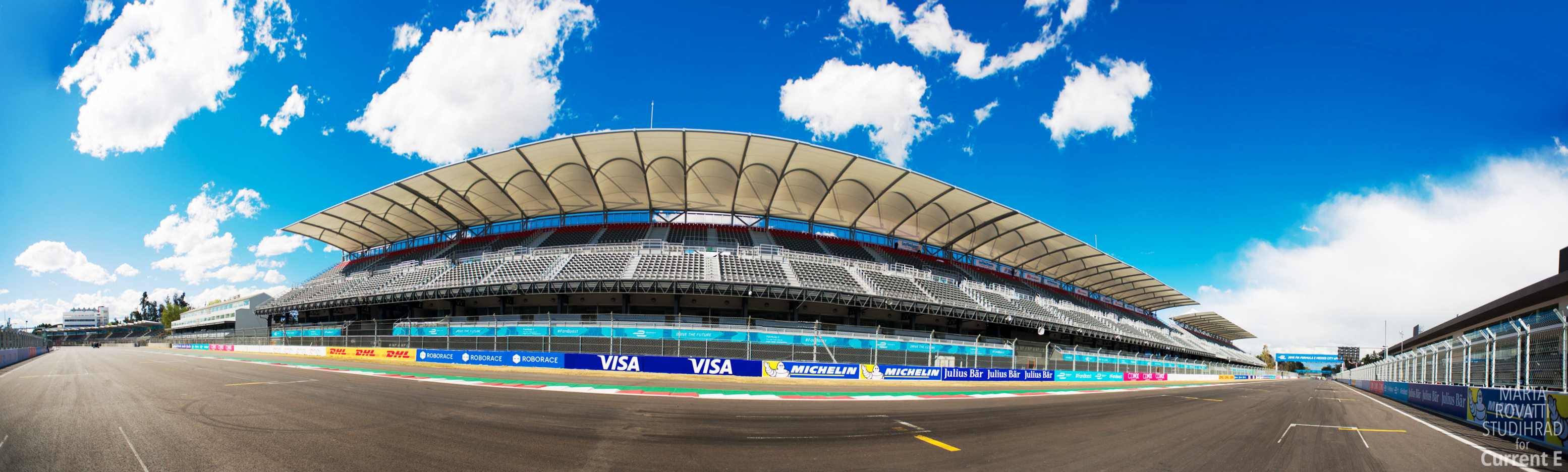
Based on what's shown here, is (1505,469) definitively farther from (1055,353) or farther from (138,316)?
(138,316)

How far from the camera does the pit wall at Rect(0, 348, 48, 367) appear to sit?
23.1 metres

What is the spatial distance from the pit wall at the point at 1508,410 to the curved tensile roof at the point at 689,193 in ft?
70.4

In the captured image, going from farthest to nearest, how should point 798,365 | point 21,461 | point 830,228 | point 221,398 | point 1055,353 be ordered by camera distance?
point 830,228 < point 1055,353 < point 798,365 < point 221,398 < point 21,461

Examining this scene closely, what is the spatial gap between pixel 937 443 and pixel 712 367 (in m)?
13.6

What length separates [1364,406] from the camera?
56.0 feet

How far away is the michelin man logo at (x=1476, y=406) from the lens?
11023 mm

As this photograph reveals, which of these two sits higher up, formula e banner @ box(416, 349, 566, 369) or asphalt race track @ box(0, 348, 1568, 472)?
asphalt race track @ box(0, 348, 1568, 472)

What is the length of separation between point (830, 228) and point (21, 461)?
128ft

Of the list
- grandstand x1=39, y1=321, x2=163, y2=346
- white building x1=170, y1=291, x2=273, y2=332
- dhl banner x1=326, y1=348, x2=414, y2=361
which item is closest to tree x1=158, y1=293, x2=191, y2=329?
grandstand x1=39, y1=321, x2=163, y2=346

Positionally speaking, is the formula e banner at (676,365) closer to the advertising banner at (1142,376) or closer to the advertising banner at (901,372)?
the advertising banner at (901,372)

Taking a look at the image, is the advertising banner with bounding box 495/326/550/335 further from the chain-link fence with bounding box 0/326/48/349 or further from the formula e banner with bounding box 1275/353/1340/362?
the formula e banner with bounding box 1275/353/1340/362

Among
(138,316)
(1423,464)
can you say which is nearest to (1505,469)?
(1423,464)

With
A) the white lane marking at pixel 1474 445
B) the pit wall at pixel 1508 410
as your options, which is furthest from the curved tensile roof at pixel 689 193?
the white lane marking at pixel 1474 445

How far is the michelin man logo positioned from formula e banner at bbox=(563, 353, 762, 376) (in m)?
17.9
